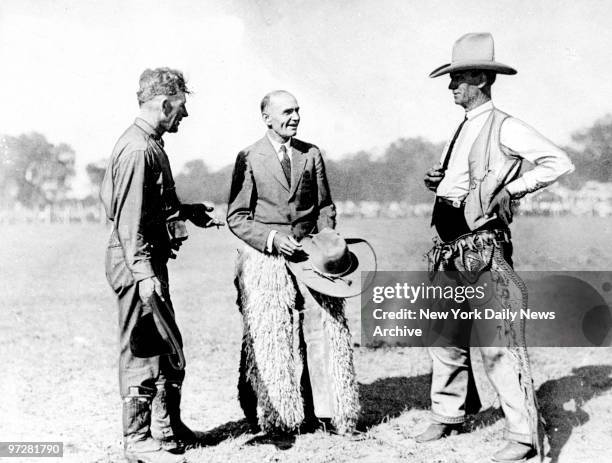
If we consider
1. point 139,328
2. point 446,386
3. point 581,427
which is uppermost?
point 139,328

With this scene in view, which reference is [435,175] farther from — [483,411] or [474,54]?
[483,411]

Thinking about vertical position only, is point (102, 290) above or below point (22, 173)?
below

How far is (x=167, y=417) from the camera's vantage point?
373cm

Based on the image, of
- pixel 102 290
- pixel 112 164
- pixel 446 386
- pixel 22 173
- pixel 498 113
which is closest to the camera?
pixel 112 164

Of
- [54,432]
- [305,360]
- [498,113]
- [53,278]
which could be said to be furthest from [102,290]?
Answer: [498,113]

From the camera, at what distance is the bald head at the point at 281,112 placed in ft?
13.0

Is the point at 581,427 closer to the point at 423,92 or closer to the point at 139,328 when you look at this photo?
the point at 139,328

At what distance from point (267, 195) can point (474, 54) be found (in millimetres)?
1589

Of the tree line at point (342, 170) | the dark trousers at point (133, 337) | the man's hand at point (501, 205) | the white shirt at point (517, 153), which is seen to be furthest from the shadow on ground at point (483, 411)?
the tree line at point (342, 170)

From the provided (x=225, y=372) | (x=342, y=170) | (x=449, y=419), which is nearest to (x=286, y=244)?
(x=449, y=419)

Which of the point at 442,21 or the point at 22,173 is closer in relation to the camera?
the point at 442,21

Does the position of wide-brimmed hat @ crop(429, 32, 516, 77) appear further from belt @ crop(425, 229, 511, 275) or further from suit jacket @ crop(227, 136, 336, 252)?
suit jacket @ crop(227, 136, 336, 252)

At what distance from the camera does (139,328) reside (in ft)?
11.2

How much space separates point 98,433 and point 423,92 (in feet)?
15.7
